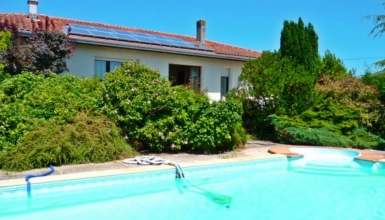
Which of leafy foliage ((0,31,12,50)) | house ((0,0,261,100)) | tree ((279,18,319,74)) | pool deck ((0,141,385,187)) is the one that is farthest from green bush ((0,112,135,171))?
tree ((279,18,319,74))

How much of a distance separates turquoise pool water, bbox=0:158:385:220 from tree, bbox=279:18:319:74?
8.80 m

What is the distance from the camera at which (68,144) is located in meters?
8.64

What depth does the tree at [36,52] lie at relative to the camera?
1173 cm

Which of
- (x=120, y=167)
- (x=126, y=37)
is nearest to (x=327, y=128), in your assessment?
(x=120, y=167)

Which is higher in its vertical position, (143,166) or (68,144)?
(68,144)

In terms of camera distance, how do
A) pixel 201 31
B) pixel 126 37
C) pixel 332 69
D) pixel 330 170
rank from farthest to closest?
pixel 201 31, pixel 332 69, pixel 126 37, pixel 330 170

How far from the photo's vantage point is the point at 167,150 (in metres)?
11.0

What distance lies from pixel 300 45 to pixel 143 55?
8500 mm

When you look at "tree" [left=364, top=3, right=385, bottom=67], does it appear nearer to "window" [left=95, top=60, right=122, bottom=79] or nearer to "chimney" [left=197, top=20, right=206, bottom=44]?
"chimney" [left=197, top=20, right=206, bottom=44]

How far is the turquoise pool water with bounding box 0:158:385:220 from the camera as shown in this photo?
663cm

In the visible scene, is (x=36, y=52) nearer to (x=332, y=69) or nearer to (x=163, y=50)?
(x=163, y=50)

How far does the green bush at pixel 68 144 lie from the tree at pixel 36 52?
3724 mm

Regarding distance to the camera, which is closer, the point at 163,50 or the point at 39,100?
the point at 39,100

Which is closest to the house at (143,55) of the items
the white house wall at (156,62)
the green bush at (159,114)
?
the white house wall at (156,62)
